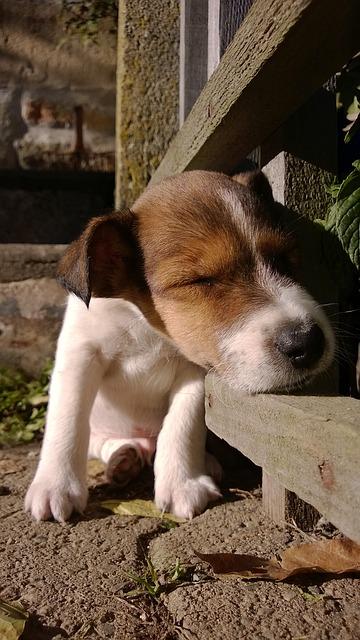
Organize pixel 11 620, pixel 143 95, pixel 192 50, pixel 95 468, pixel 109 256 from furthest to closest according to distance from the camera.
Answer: pixel 143 95
pixel 192 50
pixel 95 468
pixel 109 256
pixel 11 620

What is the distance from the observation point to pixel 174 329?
280 centimetres

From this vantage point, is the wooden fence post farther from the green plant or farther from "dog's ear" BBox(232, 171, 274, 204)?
the green plant

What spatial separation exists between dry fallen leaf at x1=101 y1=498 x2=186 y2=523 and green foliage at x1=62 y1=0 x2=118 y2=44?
463cm

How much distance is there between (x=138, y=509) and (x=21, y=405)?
6.98 feet

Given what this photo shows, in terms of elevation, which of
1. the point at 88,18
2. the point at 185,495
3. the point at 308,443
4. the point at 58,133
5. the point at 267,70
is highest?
the point at 88,18

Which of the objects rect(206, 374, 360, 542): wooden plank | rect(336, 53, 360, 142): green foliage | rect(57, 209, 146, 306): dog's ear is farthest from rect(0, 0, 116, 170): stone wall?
rect(206, 374, 360, 542): wooden plank

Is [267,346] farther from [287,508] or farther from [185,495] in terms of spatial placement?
[185,495]

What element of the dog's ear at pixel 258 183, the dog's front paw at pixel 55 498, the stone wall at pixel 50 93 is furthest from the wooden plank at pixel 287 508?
Answer: the stone wall at pixel 50 93

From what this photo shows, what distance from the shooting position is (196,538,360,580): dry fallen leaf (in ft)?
6.87

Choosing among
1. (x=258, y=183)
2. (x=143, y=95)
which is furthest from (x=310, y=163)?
(x=143, y=95)

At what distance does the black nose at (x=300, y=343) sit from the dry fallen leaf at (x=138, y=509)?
0.93 meters

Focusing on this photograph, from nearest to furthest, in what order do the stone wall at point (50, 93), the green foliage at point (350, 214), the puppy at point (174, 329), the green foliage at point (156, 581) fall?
the green foliage at point (156, 581)
the puppy at point (174, 329)
the green foliage at point (350, 214)
the stone wall at point (50, 93)

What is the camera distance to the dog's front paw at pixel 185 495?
111 inches

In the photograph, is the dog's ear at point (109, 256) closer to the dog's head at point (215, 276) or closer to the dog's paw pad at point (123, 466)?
the dog's head at point (215, 276)
